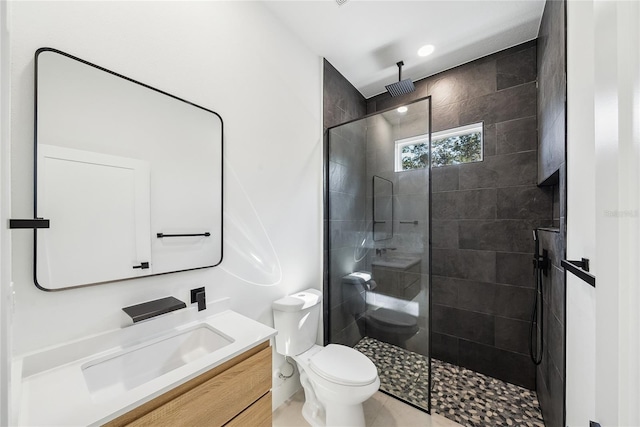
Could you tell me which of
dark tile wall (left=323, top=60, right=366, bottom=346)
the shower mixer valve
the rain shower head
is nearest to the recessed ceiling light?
the rain shower head

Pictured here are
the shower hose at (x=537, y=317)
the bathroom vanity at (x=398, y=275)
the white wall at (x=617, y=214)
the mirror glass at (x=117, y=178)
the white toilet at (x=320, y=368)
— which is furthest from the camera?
the bathroom vanity at (x=398, y=275)

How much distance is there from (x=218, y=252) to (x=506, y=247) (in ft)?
7.42

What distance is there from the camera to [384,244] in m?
2.08

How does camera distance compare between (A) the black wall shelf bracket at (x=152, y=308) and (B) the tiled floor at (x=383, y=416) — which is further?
(B) the tiled floor at (x=383, y=416)

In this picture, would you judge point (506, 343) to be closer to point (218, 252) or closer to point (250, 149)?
point (218, 252)

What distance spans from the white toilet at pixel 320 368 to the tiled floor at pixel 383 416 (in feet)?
0.33

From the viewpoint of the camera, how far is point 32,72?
2.89 feet

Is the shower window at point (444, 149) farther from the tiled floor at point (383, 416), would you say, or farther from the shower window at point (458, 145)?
the tiled floor at point (383, 416)

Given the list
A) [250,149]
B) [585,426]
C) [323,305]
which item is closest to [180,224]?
[250,149]

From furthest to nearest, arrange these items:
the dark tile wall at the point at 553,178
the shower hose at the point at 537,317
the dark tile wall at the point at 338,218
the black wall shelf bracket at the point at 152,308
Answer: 1. the dark tile wall at the point at 338,218
2. the shower hose at the point at 537,317
3. the dark tile wall at the point at 553,178
4. the black wall shelf bracket at the point at 152,308

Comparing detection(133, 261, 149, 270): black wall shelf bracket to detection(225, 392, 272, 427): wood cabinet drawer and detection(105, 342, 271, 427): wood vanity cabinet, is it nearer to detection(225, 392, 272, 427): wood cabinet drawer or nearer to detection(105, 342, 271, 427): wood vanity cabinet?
detection(105, 342, 271, 427): wood vanity cabinet

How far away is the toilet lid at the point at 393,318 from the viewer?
1.94m

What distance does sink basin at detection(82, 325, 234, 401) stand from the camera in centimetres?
94

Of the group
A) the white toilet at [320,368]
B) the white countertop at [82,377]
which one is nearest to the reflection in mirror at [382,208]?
the white toilet at [320,368]
